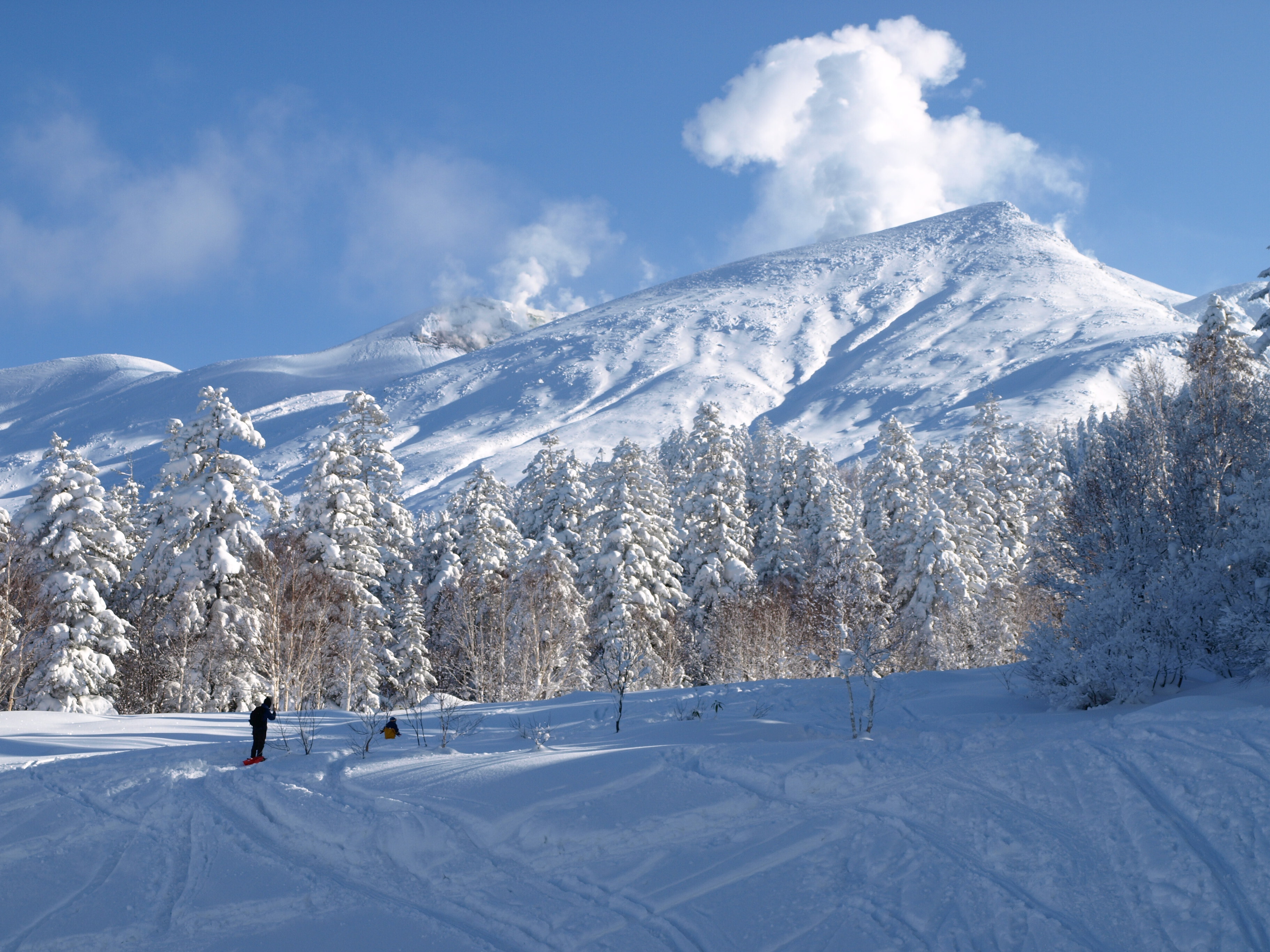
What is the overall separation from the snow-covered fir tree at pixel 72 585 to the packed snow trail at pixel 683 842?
1122 centimetres

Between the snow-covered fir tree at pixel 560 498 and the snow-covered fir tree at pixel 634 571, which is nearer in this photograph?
the snow-covered fir tree at pixel 634 571

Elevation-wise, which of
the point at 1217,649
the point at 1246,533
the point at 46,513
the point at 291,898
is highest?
the point at 46,513

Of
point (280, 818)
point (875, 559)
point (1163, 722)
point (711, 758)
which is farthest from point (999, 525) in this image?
point (280, 818)

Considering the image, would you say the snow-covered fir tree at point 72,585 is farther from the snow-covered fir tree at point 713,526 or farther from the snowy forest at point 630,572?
the snow-covered fir tree at point 713,526

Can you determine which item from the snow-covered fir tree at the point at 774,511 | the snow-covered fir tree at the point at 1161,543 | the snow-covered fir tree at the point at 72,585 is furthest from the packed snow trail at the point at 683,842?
the snow-covered fir tree at the point at 774,511

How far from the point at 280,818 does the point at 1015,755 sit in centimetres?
917

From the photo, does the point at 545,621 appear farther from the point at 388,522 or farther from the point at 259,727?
the point at 259,727

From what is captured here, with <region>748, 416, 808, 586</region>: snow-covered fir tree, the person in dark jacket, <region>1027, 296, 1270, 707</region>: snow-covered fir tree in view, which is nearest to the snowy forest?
<region>1027, 296, 1270, 707</region>: snow-covered fir tree

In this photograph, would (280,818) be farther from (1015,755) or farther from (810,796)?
(1015,755)

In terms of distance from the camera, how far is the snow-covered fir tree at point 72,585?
21.3 metres

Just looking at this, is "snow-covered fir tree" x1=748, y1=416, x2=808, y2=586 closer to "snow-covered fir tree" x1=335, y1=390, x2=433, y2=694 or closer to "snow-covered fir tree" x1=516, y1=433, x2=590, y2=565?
"snow-covered fir tree" x1=516, y1=433, x2=590, y2=565

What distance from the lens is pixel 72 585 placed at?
21.5 metres

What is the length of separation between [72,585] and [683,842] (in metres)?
21.1

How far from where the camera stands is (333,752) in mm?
11773
